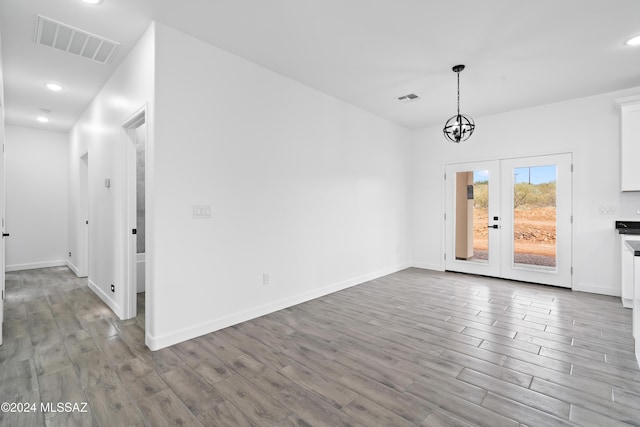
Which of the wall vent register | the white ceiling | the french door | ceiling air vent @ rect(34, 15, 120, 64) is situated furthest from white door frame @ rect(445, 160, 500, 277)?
ceiling air vent @ rect(34, 15, 120, 64)

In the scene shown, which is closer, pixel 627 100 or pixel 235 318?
pixel 235 318

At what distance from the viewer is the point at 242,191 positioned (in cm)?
339

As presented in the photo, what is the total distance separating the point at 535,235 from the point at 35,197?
9.60m

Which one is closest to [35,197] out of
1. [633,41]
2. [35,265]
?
[35,265]

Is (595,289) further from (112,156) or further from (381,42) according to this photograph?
(112,156)

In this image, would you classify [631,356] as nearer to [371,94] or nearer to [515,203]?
[515,203]

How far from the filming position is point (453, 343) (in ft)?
9.29

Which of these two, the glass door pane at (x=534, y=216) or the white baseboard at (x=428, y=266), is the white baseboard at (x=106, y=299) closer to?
the white baseboard at (x=428, y=266)

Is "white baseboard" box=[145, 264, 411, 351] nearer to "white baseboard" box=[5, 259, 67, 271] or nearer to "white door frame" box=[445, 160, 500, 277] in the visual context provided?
"white door frame" box=[445, 160, 500, 277]

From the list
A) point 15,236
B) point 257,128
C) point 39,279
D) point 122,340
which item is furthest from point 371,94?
point 15,236

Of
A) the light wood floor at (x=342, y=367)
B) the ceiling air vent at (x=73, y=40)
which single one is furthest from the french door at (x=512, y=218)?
the ceiling air vent at (x=73, y=40)

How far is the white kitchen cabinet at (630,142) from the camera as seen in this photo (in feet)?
13.2

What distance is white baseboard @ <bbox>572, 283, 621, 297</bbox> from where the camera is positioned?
435cm

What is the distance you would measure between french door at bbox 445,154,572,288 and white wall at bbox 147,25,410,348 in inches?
81.9
